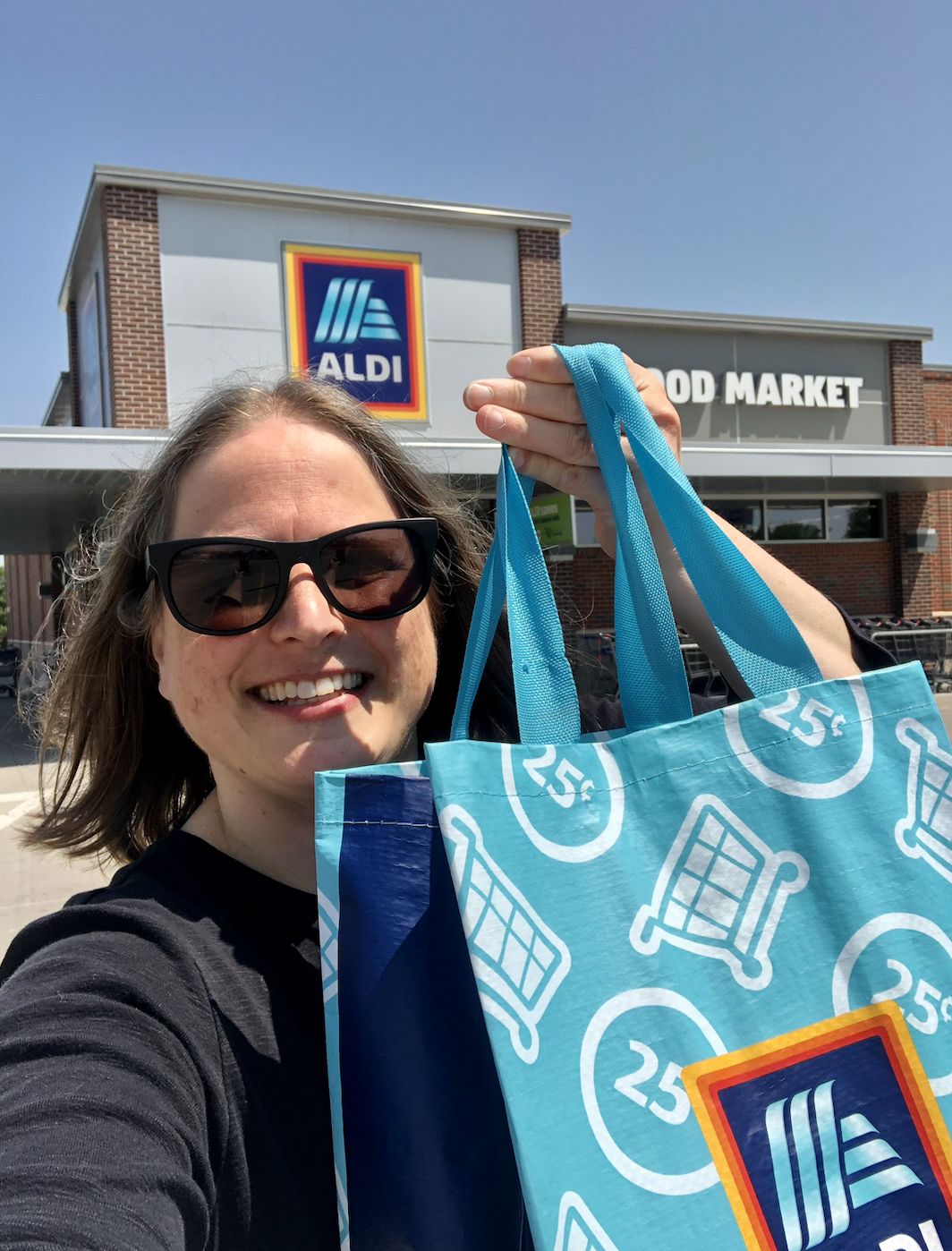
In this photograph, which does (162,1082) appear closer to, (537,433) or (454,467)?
(537,433)

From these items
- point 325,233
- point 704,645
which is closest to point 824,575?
point 325,233

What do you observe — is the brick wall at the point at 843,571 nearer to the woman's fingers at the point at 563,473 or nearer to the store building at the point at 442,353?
the store building at the point at 442,353

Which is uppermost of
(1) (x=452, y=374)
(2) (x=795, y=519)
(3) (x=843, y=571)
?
(1) (x=452, y=374)

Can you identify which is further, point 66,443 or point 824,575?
point 824,575

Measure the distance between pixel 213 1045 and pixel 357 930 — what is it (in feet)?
0.92

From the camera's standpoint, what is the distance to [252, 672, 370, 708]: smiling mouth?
1179 mm

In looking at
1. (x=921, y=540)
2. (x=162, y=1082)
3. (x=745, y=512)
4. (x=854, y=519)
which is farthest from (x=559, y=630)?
(x=921, y=540)

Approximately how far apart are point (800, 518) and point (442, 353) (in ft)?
23.7

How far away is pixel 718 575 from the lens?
3.55 feet

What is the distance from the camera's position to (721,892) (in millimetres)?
906

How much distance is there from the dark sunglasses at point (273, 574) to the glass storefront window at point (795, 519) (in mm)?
15587

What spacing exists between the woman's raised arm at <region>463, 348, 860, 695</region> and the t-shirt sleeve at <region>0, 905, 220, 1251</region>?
78 centimetres

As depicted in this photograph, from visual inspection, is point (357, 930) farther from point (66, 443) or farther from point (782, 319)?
point (782, 319)

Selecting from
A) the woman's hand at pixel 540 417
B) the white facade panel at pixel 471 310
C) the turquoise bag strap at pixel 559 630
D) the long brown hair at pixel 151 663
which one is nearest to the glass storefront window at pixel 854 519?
the white facade panel at pixel 471 310
